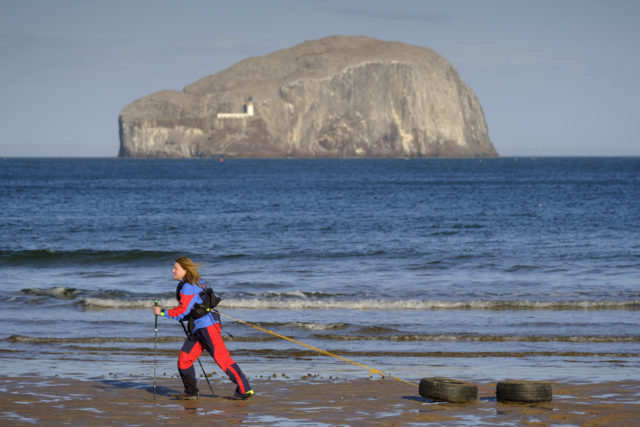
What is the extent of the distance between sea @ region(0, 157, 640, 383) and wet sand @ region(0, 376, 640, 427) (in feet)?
1.98

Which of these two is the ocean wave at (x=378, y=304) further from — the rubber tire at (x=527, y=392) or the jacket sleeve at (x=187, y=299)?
the jacket sleeve at (x=187, y=299)

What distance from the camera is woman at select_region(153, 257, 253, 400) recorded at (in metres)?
9.23

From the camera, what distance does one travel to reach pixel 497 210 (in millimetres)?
51594

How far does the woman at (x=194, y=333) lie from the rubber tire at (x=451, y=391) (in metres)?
2.03

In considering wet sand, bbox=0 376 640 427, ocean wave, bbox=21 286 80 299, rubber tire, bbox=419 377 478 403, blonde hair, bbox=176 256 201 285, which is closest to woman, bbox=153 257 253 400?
blonde hair, bbox=176 256 201 285

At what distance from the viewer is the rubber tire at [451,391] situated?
30.3 feet

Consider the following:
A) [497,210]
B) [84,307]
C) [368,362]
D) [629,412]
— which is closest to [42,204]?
[497,210]

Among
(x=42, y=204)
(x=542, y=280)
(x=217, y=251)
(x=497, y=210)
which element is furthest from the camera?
(x=42, y=204)

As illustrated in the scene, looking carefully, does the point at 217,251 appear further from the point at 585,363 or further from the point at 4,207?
the point at 4,207

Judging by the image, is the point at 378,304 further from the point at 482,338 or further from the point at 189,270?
the point at 189,270

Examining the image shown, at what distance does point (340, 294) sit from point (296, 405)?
10387 millimetres

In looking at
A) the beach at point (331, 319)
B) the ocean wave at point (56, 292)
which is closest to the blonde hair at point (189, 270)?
the beach at point (331, 319)

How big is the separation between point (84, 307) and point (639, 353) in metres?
11.1

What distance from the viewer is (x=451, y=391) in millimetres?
9234
